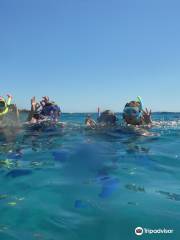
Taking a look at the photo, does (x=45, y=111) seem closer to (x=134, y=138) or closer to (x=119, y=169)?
(x=134, y=138)

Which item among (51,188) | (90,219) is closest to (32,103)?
(51,188)

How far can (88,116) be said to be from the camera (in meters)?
15.0

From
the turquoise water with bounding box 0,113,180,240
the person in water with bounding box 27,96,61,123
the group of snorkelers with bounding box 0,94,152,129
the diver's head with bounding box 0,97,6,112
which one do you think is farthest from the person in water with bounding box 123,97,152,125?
the diver's head with bounding box 0,97,6,112

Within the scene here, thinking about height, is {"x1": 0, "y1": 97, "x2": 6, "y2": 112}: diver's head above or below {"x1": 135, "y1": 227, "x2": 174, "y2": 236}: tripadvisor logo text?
above

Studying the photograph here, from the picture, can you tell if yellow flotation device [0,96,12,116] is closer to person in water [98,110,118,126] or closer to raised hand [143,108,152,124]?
person in water [98,110,118,126]

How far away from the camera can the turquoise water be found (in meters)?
5.14

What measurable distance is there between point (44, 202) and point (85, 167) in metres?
2.57

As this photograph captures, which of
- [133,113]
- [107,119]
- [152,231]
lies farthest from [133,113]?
[152,231]

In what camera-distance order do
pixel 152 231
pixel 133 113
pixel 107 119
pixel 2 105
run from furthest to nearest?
pixel 2 105 < pixel 107 119 < pixel 133 113 < pixel 152 231

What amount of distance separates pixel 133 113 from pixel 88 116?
7.73 feet

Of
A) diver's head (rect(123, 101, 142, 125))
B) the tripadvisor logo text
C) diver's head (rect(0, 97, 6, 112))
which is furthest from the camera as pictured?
diver's head (rect(0, 97, 6, 112))

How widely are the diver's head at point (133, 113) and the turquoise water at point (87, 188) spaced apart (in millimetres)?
1713

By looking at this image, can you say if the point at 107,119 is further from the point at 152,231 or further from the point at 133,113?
the point at 152,231

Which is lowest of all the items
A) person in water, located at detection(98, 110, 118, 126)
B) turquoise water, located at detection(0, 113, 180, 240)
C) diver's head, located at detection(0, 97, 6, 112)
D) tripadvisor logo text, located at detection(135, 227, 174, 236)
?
tripadvisor logo text, located at detection(135, 227, 174, 236)
